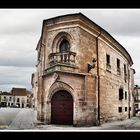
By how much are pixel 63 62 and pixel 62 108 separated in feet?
5.92

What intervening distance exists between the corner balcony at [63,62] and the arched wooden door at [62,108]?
3.05ft

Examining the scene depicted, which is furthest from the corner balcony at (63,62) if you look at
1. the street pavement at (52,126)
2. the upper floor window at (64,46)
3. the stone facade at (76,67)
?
the street pavement at (52,126)

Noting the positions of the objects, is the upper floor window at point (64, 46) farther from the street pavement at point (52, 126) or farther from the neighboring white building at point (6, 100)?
the neighboring white building at point (6, 100)

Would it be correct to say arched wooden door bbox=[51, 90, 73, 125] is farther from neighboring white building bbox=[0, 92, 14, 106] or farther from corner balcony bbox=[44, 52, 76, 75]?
neighboring white building bbox=[0, 92, 14, 106]

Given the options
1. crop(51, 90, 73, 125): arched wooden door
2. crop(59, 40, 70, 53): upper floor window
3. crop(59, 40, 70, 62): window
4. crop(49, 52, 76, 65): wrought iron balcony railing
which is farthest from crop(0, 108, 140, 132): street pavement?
crop(59, 40, 70, 53): upper floor window

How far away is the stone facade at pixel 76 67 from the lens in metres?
10.6

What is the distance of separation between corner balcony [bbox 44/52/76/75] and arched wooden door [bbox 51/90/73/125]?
931 mm

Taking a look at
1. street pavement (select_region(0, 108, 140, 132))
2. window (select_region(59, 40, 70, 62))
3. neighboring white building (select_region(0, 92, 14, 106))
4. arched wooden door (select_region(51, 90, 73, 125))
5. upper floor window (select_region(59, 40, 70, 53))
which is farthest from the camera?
neighboring white building (select_region(0, 92, 14, 106))

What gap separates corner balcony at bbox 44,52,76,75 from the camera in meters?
10.6

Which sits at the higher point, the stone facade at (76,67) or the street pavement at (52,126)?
the stone facade at (76,67)
